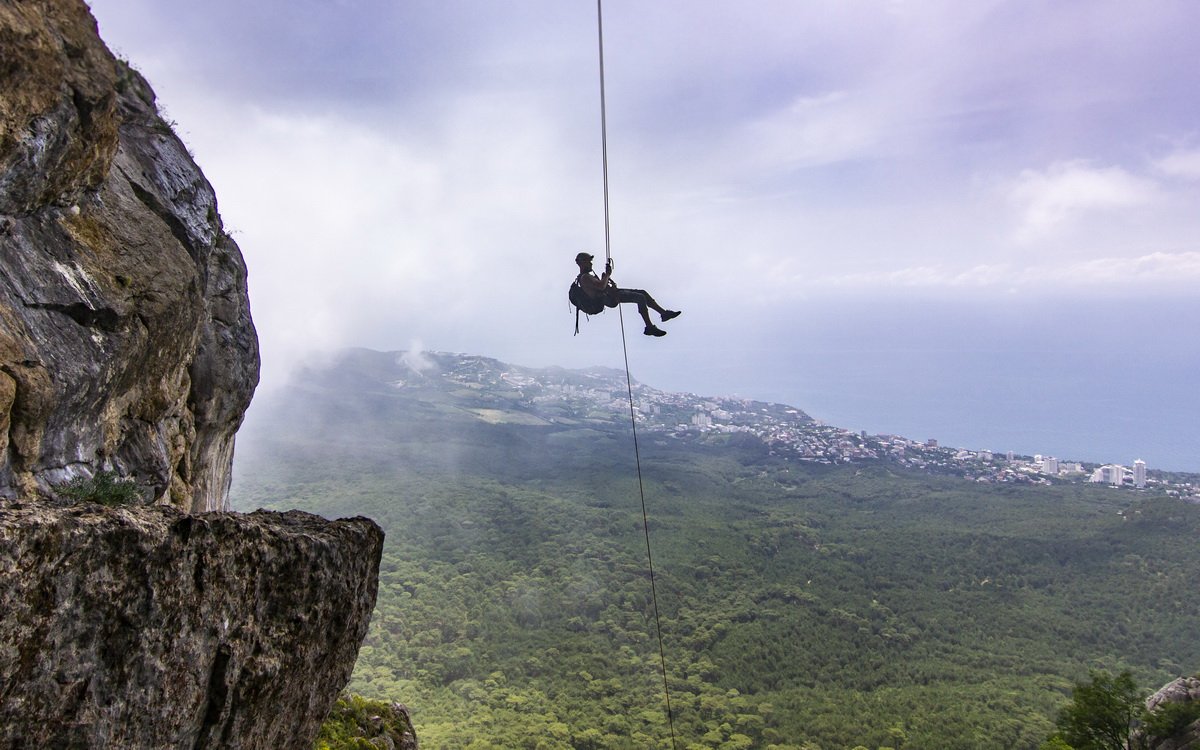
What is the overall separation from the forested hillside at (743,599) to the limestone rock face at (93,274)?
162ft

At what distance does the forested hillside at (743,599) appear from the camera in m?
55.9

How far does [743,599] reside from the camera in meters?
81.2

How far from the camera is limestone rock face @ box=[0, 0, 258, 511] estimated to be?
28.3 feet

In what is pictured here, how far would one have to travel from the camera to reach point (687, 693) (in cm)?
6194

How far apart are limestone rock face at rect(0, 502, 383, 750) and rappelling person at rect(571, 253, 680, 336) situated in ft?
30.1

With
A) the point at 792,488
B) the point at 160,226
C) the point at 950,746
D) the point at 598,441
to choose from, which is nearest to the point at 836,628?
the point at 950,746

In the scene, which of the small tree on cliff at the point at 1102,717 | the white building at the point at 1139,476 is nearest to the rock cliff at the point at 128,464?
the small tree on cliff at the point at 1102,717

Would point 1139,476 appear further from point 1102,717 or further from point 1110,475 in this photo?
point 1102,717

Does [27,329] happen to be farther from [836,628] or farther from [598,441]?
[598,441]

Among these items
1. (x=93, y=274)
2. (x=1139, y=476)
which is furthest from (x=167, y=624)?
(x=1139, y=476)

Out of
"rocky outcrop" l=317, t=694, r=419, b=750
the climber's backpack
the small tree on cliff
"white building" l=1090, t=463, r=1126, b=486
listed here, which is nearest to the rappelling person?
the climber's backpack

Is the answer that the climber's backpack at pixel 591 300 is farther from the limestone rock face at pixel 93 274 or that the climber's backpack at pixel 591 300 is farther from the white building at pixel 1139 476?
the white building at pixel 1139 476

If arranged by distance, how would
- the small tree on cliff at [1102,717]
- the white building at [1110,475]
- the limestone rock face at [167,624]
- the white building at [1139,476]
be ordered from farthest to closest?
the white building at [1110,475]
the white building at [1139,476]
the small tree on cliff at [1102,717]
the limestone rock face at [167,624]

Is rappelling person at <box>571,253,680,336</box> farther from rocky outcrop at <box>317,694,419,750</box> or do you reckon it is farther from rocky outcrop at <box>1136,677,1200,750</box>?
rocky outcrop at <box>1136,677,1200,750</box>
